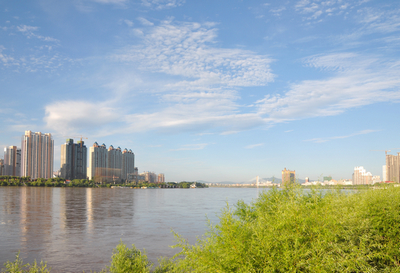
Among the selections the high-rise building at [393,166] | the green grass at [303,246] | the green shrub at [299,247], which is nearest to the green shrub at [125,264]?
the green shrub at [299,247]

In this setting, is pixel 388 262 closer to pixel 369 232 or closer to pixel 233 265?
pixel 369 232

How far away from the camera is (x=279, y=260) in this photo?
300 inches

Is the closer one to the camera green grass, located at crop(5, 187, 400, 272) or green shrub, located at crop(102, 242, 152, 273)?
green grass, located at crop(5, 187, 400, 272)

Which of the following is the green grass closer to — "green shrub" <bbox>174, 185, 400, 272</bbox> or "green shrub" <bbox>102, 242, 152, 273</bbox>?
"green shrub" <bbox>174, 185, 400, 272</bbox>

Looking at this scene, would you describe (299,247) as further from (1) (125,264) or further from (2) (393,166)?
(2) (393,166)

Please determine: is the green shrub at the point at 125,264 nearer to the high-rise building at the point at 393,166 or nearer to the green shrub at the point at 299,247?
the green shrub at the point at 299,247

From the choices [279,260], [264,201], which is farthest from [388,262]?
[264,201]

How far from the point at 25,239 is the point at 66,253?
8.60 meters

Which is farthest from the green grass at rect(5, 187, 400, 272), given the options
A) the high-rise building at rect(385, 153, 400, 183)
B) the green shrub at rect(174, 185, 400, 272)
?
the high-rise building at rect(385, 153, 400, 183)

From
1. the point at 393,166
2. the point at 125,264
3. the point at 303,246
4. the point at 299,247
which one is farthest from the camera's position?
the point at 393,166

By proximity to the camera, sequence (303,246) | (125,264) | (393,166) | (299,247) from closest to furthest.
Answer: (303,246)
(299,247)
(125,264)
(393,166)

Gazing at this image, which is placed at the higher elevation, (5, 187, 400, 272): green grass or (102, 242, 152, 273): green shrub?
(5, 187, 400, 272): green grass

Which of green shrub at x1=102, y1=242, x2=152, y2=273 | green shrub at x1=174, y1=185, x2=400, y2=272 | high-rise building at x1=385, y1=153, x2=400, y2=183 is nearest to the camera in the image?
green shrub at x1=174, y1=185, x2=400, y2=272

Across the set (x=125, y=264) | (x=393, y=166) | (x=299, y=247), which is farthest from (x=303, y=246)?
(x=393, y=166)
